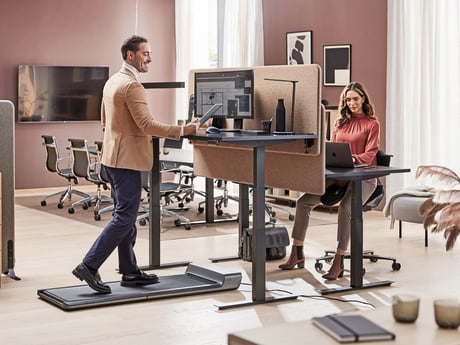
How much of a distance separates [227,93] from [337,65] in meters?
4.26

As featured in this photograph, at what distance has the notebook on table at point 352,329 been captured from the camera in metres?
2.71

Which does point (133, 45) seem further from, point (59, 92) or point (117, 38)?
point (117, 38)

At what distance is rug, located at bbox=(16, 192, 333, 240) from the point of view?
8195mm

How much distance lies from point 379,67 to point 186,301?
4.81 meters

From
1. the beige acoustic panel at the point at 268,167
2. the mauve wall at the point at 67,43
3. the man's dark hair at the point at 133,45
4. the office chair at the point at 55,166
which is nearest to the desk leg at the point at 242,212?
the beige acoustic panel at the point at 268,167

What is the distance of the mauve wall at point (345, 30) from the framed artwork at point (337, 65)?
6 cm

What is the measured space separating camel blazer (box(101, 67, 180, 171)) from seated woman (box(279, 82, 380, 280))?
1331 millimetres

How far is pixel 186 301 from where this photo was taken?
5504 mm

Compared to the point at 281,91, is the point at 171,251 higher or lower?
lower

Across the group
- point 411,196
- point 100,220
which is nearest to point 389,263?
point 411,196

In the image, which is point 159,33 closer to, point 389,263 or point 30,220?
point 30,220

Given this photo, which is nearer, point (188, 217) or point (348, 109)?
point (348, 109)

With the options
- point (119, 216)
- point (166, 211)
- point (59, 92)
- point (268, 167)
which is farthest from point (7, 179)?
point (59, 92)

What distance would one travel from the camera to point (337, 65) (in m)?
10.0
